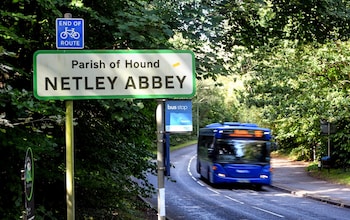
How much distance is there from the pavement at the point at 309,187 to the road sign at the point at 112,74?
16980 millimetres

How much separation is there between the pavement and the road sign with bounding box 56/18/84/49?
17.3m

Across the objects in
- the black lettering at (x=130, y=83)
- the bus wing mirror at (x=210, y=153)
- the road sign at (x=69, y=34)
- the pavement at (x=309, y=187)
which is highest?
the road sign at (x=69, y=34)

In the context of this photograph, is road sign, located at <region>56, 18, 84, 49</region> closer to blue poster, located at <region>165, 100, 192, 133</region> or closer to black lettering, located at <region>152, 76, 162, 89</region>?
black lettering, located at <region>152, 76, 162, 89</region>

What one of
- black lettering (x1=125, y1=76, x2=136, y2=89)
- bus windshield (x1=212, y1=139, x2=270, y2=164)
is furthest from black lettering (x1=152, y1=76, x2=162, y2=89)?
bus windshield (x1=212, y1=139, x2=270, y2=164)

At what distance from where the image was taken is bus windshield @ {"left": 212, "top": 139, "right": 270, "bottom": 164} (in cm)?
2377

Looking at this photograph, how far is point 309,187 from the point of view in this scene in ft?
87.9

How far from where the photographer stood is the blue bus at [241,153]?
2378 cm

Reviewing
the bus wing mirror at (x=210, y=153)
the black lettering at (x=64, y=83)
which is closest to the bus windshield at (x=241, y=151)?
the bus wing mirror at (x=210, y=153)

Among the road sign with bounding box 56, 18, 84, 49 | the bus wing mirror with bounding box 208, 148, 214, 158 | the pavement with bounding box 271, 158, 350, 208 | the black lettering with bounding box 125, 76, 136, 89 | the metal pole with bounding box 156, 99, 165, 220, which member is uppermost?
the road sign with bounding box 56, 18, 84, 49

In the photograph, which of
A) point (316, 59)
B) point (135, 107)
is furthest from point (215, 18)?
point (316, 59)

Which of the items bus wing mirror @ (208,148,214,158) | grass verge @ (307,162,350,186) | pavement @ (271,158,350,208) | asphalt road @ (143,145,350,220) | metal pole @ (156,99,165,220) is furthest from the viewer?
grass verge @ (307,162,350,186)

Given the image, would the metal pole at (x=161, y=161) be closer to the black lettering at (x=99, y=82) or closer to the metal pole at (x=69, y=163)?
the black lettering at (x=99, y=82)

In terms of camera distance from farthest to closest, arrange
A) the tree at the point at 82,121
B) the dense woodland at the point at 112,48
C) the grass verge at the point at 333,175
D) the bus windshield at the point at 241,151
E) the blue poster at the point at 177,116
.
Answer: the grass verge at the point at 333,175, the bus windshield at the point at 241,151, the dense woodland at the point at 112,48, the tree at the point at 82,121, the blue poster at the point at 177,116

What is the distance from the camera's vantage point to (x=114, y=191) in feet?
29.8
